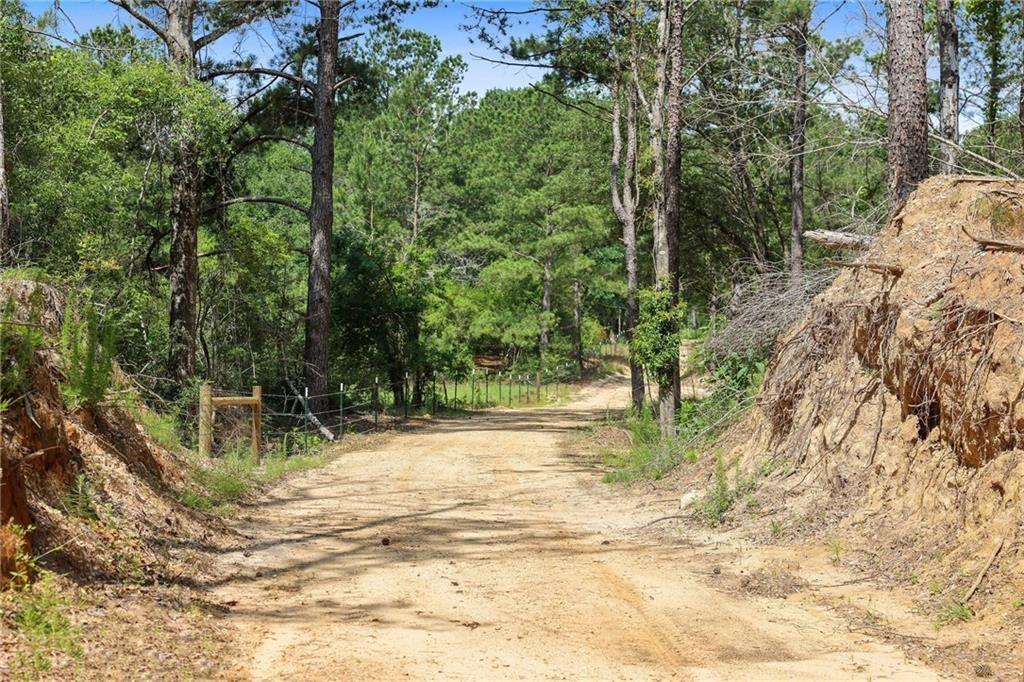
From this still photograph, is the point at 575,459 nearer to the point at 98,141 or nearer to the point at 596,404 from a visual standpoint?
the point at 98,141

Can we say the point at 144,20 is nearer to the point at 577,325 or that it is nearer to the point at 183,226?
the point at 183,226

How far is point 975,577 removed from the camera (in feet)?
26.0

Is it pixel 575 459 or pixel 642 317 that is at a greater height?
→ pixel 642 317

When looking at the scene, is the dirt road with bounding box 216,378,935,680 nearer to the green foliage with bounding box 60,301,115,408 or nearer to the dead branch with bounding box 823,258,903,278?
the green foliage with bounding box 60,301,115,408

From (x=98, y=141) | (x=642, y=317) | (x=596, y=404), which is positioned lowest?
(x=596, y=404)

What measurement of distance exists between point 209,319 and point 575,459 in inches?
444

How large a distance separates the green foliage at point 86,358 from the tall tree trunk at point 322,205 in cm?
1548

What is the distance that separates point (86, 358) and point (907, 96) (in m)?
9.86

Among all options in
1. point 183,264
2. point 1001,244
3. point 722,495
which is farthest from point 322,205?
point 1001,244

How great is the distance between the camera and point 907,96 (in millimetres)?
12750

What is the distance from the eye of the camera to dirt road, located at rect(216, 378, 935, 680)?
6.79 metres

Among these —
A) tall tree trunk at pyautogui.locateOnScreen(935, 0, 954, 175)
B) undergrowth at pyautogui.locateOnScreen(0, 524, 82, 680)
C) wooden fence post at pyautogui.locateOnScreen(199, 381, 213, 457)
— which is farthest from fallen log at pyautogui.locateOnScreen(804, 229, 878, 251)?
undergrowth at pyautogui.locateOnScreen(0, 524, 82, 680)

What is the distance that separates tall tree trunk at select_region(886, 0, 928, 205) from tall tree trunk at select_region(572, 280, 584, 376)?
43549 mm

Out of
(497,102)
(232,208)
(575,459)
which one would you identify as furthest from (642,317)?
(497,102)
